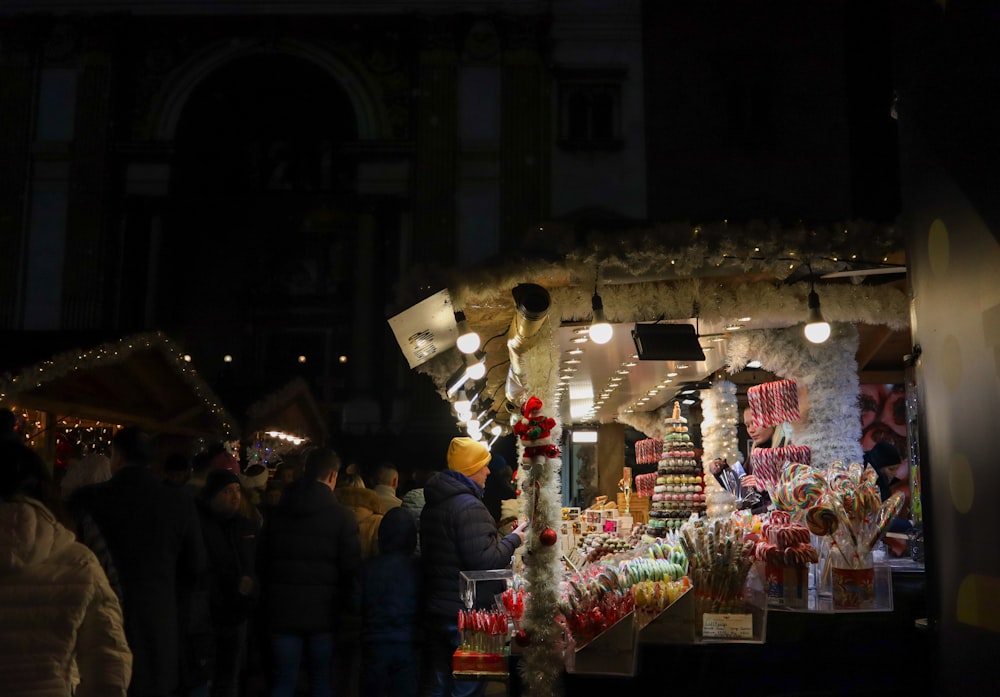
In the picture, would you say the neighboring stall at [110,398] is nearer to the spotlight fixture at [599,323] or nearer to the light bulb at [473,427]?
the light bulb at [473,427]

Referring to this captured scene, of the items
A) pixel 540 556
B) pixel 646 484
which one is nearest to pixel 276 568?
pixel 540 556

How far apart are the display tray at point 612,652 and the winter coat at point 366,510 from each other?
2349mm

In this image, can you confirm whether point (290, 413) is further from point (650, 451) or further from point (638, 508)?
point (638, 508)

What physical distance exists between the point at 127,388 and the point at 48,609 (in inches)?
377

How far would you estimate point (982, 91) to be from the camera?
1.47 meters

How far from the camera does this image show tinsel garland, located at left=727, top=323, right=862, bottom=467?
7516 mm

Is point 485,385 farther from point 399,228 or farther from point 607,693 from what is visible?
point 399,228

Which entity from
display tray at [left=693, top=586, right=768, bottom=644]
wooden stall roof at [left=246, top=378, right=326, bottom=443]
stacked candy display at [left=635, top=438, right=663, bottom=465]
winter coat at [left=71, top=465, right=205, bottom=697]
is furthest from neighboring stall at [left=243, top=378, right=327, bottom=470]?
display tray at [left=693, top=586, right=768, bottom=644]

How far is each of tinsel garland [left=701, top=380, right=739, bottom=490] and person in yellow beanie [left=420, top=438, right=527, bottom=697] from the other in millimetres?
4566

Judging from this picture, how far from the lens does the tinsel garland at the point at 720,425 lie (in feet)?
32.1

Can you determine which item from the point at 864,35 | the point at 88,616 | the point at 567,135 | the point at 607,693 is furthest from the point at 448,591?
the point at 567,135

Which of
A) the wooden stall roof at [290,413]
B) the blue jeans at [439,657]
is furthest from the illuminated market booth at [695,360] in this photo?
the wooden stall roof at [290,413]

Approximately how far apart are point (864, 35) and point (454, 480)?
15.2ft

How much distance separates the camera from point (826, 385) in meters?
7.59
